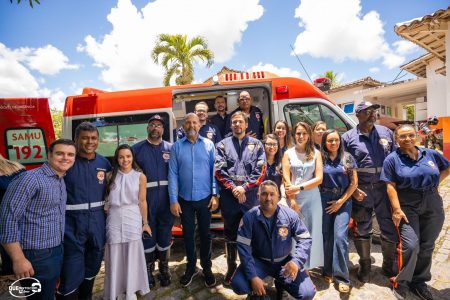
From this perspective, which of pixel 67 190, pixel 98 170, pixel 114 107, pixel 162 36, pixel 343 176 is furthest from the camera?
pixel 162 36

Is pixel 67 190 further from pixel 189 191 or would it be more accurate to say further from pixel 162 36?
pixel 162 36

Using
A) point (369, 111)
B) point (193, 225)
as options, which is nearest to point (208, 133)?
point (193, 225)

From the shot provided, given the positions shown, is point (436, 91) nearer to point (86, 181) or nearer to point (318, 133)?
point (318, 133)

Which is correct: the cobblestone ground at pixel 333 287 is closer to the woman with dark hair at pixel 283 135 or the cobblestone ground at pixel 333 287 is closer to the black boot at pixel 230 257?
the black boot at pixel 230 257

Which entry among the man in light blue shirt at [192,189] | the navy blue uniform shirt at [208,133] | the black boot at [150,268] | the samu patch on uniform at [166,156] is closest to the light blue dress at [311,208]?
the man in light blue shirt at [192,189]

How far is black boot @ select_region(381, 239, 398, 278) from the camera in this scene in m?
3.05

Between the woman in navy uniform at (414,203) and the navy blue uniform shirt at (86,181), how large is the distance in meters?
3.00

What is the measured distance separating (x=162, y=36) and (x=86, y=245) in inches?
505

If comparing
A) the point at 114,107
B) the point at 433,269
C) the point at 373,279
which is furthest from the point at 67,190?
the point at 433,269

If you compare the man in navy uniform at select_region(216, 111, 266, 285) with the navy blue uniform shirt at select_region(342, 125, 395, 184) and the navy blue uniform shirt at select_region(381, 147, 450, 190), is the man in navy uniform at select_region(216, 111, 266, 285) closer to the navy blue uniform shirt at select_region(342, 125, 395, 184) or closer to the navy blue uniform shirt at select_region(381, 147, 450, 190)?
the navy blue uniform shirt at select_region(342, 125, 395, 184)

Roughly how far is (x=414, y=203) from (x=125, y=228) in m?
3.05

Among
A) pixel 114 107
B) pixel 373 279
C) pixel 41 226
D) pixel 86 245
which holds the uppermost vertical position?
pixel 114 107

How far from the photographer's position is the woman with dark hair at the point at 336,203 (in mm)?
2877

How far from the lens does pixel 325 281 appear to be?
306 cm
